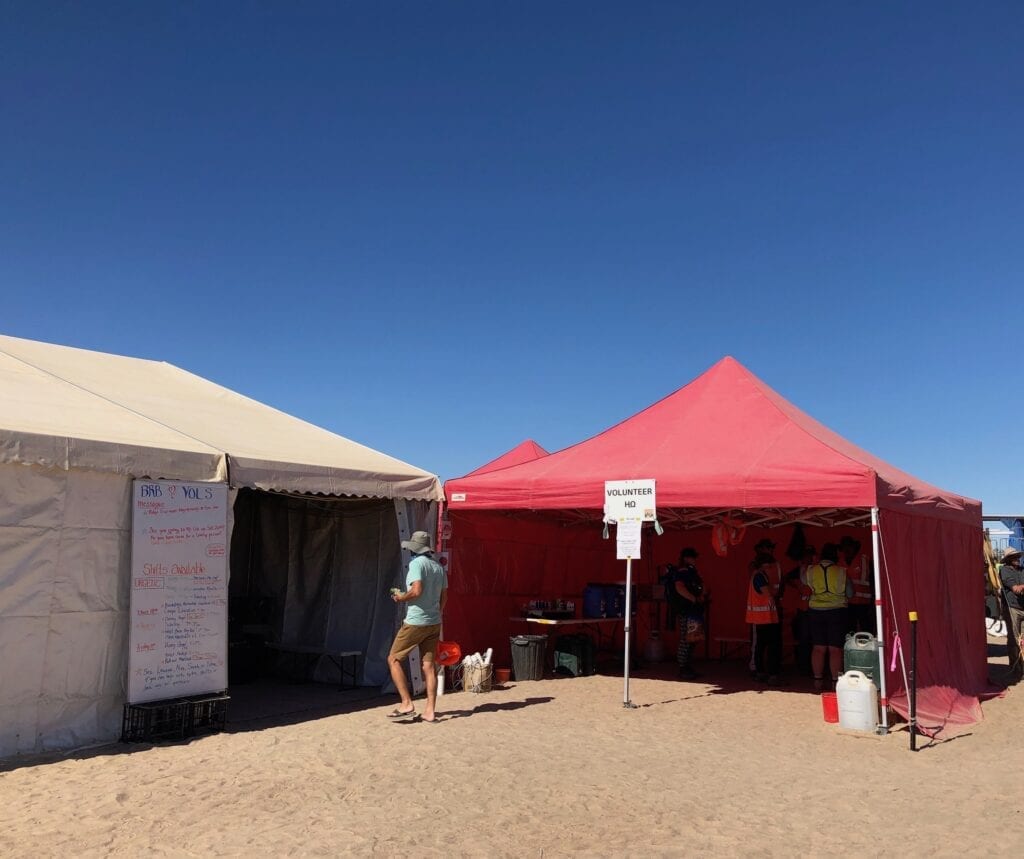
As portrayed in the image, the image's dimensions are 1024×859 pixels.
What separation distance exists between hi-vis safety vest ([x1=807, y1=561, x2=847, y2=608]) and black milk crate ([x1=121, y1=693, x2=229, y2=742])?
5835mm

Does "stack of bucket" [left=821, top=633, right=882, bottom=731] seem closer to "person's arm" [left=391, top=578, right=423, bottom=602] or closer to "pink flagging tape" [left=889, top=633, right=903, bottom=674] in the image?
"pink flagging tape" [left=889, top=633, right=903, bottom=674]

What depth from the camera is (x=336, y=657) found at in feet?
30.9

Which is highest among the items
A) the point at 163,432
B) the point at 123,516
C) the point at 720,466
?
the point at 163,432

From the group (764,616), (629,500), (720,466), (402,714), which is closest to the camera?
(402,714)

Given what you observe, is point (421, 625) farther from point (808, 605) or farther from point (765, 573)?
point (808, 605)

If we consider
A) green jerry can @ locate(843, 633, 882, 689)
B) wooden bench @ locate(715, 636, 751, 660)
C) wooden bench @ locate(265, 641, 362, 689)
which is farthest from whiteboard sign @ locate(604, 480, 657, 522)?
wooden bench @ locate(715, 636, 751, 660)

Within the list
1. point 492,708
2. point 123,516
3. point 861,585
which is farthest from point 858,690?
point 123,516

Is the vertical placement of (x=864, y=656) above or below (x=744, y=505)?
below

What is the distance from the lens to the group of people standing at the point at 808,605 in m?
8.98

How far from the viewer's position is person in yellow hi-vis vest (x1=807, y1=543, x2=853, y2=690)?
8883 mm

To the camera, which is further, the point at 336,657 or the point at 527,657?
the point at 527,657

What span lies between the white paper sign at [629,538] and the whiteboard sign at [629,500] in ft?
0.18

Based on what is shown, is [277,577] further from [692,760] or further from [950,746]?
[950,746]

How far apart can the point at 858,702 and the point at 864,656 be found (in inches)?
22.2
